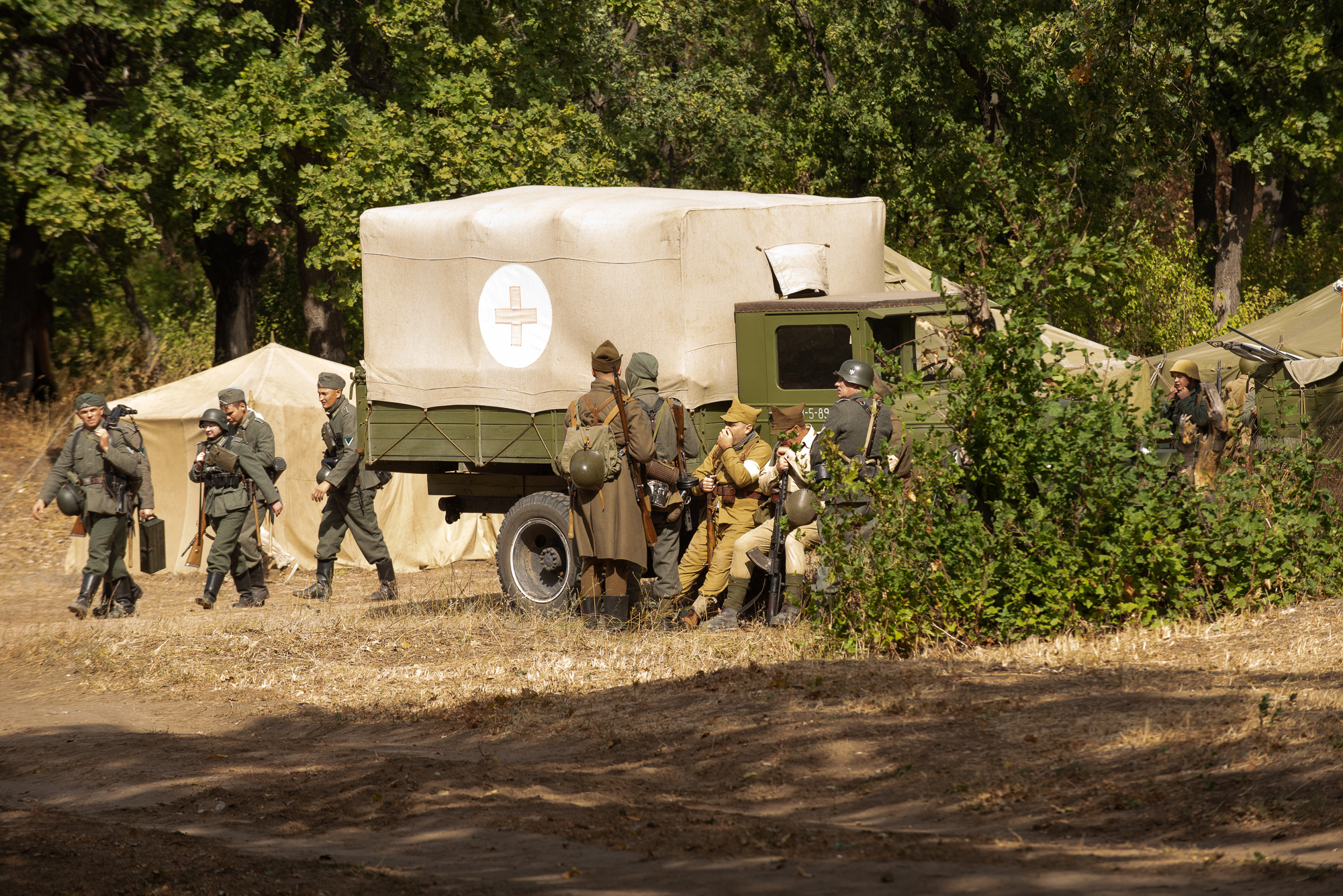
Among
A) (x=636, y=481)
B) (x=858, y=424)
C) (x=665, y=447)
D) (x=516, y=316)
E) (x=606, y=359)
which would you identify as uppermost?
(x=516, y=316)

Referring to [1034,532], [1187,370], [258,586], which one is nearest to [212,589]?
[258,586]

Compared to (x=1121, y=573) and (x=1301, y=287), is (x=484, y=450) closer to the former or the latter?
(x=1121, y=573)

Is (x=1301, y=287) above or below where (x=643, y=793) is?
above

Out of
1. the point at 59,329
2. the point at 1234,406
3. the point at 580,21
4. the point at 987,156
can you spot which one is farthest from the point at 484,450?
the point at 59,329

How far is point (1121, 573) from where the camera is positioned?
7.91 metres

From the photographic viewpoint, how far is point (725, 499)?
32.8 ft

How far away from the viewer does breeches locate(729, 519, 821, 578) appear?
953cm

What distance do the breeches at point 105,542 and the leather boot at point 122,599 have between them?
192 mm

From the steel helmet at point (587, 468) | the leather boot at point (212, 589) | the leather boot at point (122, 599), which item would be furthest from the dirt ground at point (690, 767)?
the leather boot at point (212, 589)

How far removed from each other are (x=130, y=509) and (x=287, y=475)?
384cm

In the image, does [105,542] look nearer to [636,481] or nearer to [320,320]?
[636,481]

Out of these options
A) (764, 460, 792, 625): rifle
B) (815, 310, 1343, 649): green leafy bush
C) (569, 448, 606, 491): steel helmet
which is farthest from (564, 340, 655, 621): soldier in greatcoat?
(815, 310, 1343, 649): green leafy bush

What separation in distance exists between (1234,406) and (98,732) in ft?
37.9

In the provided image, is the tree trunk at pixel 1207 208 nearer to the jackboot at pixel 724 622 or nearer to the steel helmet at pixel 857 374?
the steel helmet at pixel 857 374
